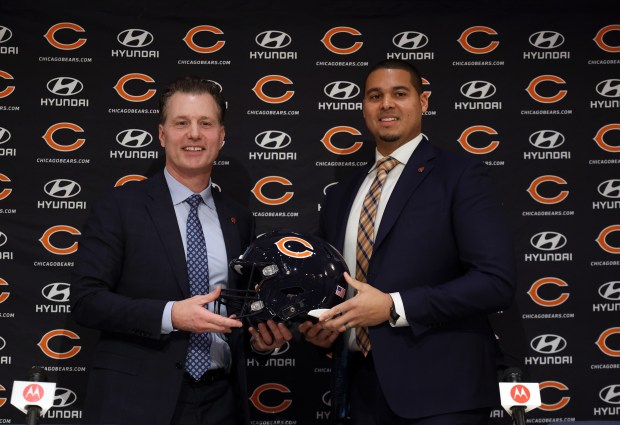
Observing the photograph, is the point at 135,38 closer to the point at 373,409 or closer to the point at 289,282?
the point at 289,282

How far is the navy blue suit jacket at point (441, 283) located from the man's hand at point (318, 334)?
0.23 metres

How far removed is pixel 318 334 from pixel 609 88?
2681 millimetres

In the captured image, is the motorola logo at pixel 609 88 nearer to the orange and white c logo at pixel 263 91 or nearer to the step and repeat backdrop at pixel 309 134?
the step and repeat backdrop at pixel 309 134

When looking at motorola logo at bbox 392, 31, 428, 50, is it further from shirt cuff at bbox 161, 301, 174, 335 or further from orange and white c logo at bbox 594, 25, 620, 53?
shirt cuff at bbox 161, 301, 174, 335

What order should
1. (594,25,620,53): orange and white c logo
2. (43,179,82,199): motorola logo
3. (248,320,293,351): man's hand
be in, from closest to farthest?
(248,320,293,351): man's hand → (43,179,82,199): motorola logo → (594,25,620,53): orange and white c logo

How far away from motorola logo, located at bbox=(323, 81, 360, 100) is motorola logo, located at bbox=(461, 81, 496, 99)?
Result: 69cm

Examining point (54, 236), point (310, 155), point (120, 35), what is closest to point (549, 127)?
point (310, 155)

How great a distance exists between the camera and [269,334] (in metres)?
2.86

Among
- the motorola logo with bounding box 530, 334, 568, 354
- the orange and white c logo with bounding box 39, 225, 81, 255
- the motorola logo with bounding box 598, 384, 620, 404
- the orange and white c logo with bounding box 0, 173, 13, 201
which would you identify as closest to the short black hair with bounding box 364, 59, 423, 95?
the motorola logo with bounding box 530, 334, 568, 354

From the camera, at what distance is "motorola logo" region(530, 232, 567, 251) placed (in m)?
4.10

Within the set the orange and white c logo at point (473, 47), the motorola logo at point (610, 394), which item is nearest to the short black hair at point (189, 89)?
the orange and white c logo at point (473, 47)

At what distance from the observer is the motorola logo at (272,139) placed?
412 cm

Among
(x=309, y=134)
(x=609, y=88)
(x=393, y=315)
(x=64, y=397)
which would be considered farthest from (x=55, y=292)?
(x=609, y=88)

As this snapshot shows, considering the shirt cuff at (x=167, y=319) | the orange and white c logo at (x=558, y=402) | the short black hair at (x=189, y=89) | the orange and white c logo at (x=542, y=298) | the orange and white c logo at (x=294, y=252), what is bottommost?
the orange and white c logo at (x=558, y=402)
